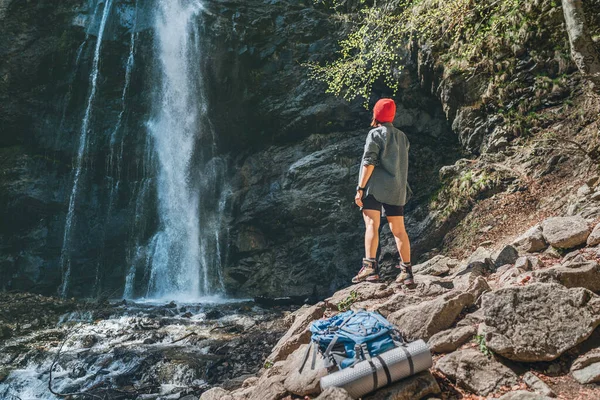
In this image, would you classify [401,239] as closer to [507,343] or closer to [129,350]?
[507,343]

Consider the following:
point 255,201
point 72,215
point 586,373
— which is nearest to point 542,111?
point 586,373

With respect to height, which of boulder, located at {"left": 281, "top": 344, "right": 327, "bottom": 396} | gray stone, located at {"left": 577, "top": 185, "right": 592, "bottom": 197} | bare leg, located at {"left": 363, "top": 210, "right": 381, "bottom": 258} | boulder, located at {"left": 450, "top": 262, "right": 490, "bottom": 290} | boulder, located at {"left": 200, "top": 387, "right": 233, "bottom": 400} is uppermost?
gray stone, located at {"left": 577, "top": 185, "right": 592, "bottom": 197}

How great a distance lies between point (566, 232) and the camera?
427cm

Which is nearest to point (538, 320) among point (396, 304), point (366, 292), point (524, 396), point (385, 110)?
point (524, 396)

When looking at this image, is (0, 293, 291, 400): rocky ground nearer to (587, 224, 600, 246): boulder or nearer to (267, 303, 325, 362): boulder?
(267, 303, 325, 362): boulder

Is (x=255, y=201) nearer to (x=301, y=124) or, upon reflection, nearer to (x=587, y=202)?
(x=301, y=124)

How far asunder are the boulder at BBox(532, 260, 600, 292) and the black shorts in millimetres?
1659

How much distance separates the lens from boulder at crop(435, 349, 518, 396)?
2.58 m

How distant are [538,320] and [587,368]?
0.37 metres

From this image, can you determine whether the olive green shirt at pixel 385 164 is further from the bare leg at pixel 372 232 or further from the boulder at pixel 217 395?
the boulder at pixel 217 395

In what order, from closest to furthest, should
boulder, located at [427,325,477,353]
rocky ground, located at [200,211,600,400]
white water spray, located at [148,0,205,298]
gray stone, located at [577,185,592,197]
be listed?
rocky ground, located at [200,211,600,400], boulder, located at [427,325,477,353], gray stone, located at [577,185,592,197], white water spray, located at [148,0,205,298]

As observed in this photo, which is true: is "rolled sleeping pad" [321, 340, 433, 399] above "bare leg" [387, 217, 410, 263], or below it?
below

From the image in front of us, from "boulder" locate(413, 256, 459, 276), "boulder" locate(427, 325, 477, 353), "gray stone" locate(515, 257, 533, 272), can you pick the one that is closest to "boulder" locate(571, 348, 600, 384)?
"boulder" locate(427, 325, 477, 353)

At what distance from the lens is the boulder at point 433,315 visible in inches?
129
